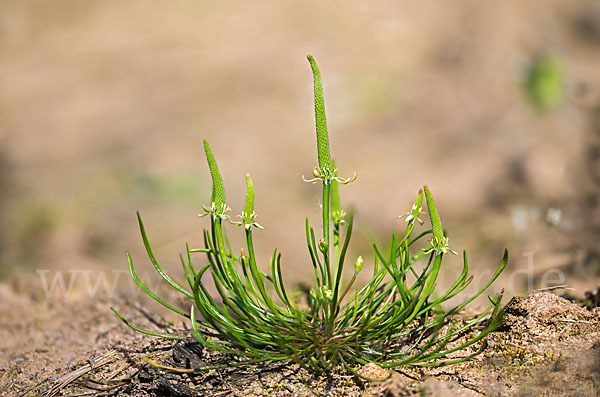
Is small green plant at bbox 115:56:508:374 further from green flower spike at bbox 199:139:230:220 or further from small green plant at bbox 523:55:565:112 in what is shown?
small green plant at bbox 523:55:565:112

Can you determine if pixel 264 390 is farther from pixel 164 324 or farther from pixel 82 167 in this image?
pixel 82 167

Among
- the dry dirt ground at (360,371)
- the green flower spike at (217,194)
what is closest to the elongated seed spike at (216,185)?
the green flower spike at (217,194)

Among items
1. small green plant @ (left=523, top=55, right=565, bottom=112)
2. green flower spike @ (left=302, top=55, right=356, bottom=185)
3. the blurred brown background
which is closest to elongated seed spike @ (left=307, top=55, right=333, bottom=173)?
green flower spike @ (left=302, top=55, right=356, bottom=185)

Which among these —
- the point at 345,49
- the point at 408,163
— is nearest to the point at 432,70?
the point at 345,49

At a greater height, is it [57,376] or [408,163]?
[408,163]

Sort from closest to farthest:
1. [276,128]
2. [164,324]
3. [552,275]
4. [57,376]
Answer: [57,376], [164,324], [552,275], [276,128]

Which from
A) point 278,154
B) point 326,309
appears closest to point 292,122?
point 278,154
